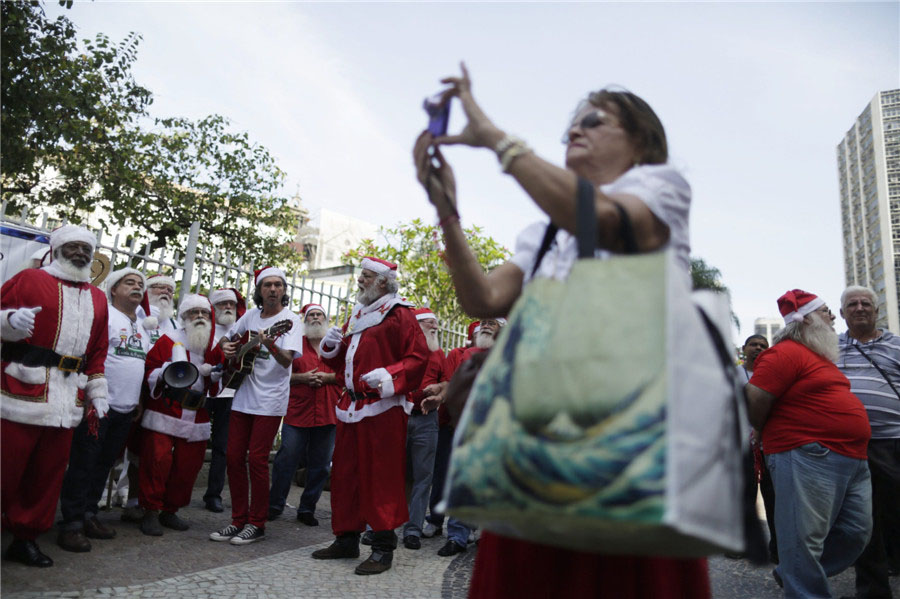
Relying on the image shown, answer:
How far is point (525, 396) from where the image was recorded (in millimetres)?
1350

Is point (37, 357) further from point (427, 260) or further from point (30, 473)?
point (427, 260)

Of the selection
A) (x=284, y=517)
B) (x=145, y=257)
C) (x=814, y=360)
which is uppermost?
(x=145, y=257)

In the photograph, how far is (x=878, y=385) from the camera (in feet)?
17.2

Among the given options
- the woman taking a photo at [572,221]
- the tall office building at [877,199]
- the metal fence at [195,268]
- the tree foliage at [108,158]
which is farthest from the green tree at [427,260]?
the tall office building at [877,199]

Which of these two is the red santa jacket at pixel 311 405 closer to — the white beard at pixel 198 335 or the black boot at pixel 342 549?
the white beard at pixel 198 335

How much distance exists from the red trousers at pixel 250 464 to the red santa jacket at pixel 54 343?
147 centimetres

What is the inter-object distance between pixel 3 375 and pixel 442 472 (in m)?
4.46

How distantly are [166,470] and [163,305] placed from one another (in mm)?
1763

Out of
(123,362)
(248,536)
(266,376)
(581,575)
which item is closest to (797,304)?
(581,575)

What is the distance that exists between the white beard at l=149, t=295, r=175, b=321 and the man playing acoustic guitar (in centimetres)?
82

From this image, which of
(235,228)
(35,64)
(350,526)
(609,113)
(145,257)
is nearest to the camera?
(609,113)

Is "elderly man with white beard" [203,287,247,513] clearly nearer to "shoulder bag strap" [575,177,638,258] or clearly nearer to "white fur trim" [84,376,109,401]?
"white fur trim" [84,376,109,401]

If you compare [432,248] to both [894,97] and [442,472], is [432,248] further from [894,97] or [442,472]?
[894,97]

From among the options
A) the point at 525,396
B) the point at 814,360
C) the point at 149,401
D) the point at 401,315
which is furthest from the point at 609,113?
the point at 149,401
